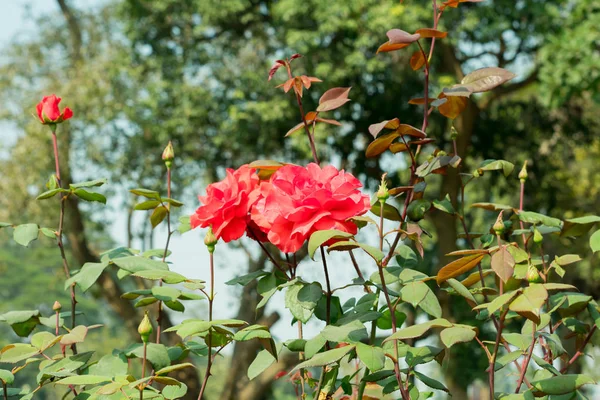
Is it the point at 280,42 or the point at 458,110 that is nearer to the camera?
the point at 458,110

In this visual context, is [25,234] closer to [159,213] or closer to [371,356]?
[159,213]

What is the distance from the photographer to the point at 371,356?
1146 millimetres

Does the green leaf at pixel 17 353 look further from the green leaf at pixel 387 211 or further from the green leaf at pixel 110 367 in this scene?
the green leaf at pixel 387 211

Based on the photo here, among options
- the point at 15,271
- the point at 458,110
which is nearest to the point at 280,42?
the point at 458,110

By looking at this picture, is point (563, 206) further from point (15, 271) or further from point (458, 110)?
point (15, 271)

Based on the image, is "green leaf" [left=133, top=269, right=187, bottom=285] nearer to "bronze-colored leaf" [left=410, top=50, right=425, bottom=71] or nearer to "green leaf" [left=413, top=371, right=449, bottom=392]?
"green leaf" [left=413, top=371, right=449, bottom=392]

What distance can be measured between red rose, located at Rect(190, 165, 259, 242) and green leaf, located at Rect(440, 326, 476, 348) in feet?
1.27

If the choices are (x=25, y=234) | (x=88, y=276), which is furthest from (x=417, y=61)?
(x=25, y=234)

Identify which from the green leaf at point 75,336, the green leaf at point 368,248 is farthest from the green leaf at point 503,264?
the green leaf at point 75,336

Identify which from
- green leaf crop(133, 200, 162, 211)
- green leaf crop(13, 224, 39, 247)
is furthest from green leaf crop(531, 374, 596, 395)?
green leaf crop(13, 224, 39, 247)

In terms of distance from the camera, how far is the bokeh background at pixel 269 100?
30.2 ft

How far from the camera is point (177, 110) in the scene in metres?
10.5

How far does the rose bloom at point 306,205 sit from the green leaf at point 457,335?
0.22 meters

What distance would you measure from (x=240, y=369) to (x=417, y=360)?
1096cm
